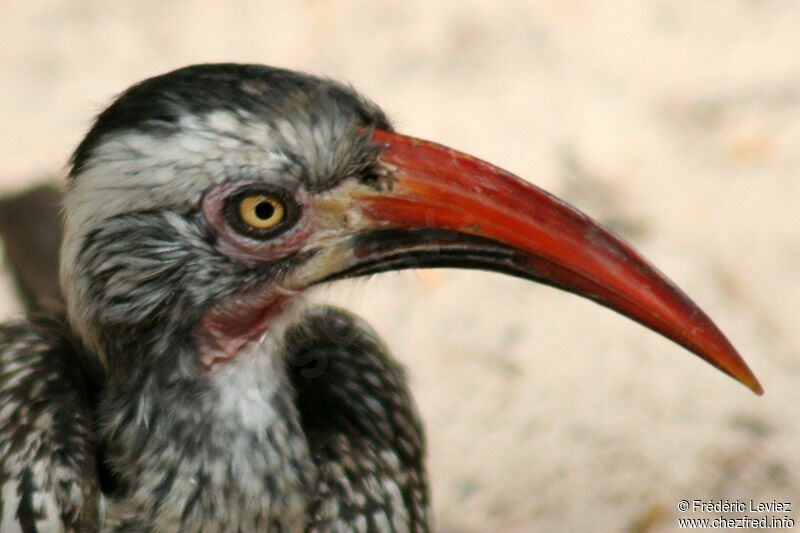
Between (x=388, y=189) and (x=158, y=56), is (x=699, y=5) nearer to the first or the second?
(x=158, y=56)

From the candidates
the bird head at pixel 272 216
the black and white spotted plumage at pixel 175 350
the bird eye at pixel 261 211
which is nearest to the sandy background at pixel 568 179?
the black and white spotted plumage at pixel 175 350

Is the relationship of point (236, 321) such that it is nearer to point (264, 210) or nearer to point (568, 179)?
point (264, 210)

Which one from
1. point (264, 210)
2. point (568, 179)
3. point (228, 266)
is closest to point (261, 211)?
point (264, 210)

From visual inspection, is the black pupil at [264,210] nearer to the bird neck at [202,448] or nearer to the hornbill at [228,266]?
the hornbill at [228,266]

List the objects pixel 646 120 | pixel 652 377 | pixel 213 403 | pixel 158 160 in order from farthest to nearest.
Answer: pixel 646 120
pixel 652 377
pixel 213 403
pixel 158 160

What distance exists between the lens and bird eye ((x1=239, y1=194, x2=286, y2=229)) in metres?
2.19

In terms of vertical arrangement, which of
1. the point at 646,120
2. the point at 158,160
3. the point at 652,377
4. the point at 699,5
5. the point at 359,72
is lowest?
the point at 158,160

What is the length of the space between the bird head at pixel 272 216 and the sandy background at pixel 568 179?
4.80 feet

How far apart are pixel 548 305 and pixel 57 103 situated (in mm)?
2486

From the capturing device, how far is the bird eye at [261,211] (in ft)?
7.18

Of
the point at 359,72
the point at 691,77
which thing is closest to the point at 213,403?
the point at 359,72

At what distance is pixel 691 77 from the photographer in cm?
491

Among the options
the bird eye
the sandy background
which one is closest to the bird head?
the bird eye

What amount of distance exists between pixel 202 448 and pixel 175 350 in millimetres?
224
